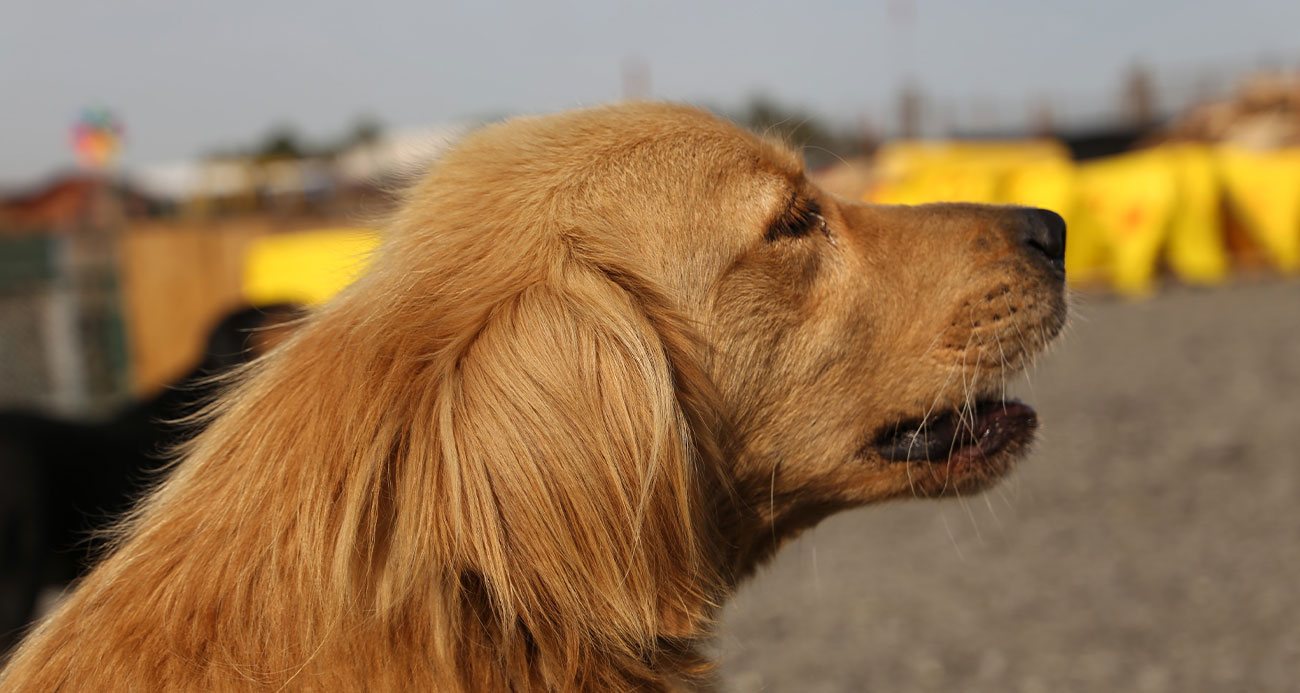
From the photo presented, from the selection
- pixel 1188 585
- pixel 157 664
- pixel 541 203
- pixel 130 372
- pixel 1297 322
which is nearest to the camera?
pixel 157 664

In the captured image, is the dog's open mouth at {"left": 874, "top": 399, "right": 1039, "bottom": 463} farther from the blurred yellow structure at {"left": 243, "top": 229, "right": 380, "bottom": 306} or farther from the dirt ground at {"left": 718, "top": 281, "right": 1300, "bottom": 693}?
the blurred yellow structure at {"left": 243, "top": 229, "right": 380, "bottom": 306}

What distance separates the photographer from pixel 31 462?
553 cm

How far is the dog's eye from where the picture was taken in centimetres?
264

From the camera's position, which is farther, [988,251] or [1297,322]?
[1297,322]

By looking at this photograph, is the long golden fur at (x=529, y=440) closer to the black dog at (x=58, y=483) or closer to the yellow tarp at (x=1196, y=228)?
the black dog at (x=58, y=483)

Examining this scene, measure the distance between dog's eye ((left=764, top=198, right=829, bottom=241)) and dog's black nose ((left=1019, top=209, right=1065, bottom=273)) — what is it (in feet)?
1.84

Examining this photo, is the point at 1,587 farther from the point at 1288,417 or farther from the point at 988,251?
the point at 1288,417

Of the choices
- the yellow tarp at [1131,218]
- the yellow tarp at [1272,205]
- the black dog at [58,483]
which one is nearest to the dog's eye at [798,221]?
the black dog at [58,483]

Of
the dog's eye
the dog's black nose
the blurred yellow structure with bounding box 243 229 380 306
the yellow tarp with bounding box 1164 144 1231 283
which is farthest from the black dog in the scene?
the yellow tarp with bounding box 1164 144 1231 283

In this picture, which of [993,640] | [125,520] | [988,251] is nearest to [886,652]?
[993,640]

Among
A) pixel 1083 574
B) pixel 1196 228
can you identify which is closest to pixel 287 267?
pixel 1083 574

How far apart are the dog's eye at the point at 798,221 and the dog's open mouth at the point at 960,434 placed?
1.82 feet

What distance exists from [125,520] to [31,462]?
3.73m

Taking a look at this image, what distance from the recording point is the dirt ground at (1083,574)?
5023 millimetres
